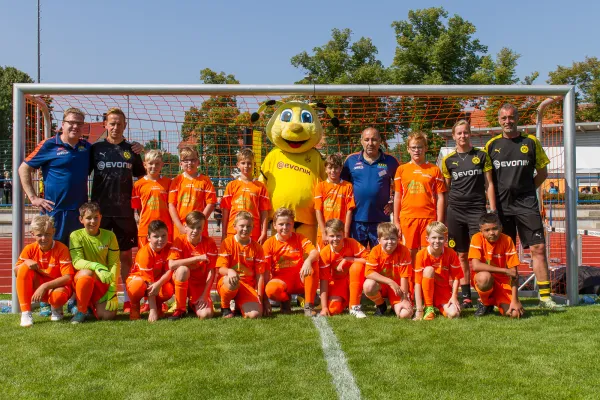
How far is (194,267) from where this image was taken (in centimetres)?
489

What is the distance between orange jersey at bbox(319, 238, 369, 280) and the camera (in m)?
4.93

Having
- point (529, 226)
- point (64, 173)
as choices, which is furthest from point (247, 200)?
point (529, 226)

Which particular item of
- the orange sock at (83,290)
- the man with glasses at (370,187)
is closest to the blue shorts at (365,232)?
the man with glasses at (370,187)

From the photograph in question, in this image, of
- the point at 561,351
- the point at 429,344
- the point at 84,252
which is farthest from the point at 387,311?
the point at 84,252

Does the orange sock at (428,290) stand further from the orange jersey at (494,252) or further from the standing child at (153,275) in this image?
the standing child at (153,275)

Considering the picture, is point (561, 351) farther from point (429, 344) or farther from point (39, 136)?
point (39, 136)

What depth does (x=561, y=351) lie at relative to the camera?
11.6 feet

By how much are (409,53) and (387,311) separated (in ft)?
77.8

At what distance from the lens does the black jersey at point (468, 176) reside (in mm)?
5207

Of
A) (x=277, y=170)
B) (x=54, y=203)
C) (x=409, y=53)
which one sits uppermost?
(x=409, y=53)

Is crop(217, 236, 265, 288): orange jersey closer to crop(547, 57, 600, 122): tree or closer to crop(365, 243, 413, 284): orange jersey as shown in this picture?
crop(365, 243, 413, 284): orange jersey

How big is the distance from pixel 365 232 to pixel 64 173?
9.85 ft

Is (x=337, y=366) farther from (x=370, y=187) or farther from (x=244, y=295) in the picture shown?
(x=370, y=187)

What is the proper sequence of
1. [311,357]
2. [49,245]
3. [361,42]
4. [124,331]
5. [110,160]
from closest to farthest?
1. [311,357]
2. [124,331]
3. [49,245]
4. [110,160]
5. [361,42]
